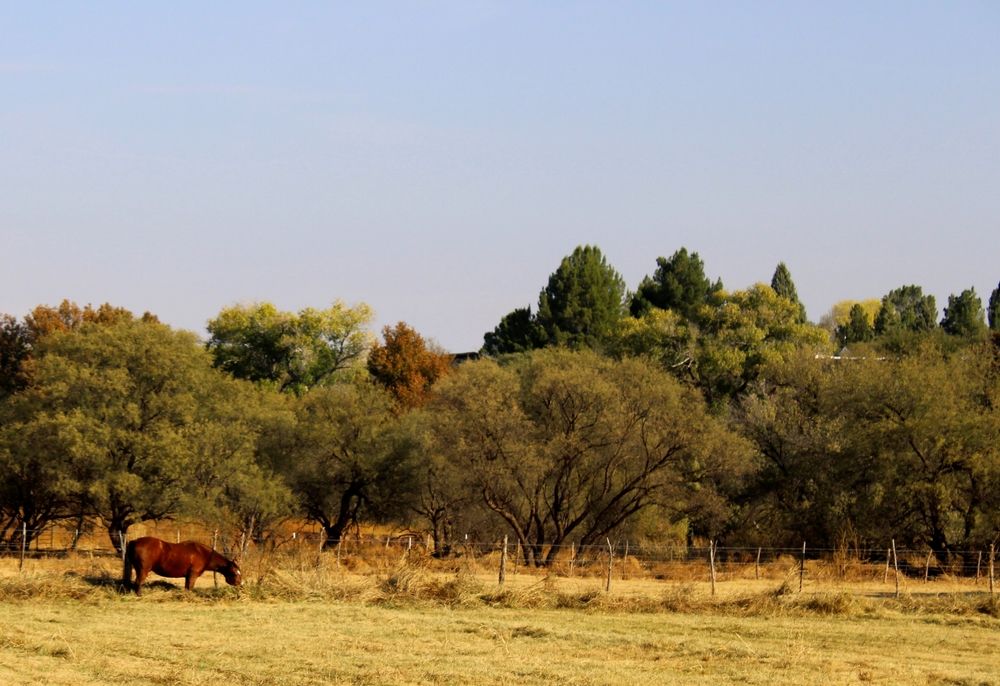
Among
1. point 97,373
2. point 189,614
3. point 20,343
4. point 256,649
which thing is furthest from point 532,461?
point 20,343

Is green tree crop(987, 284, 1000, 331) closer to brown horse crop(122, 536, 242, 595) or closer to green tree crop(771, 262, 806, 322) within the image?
green tree crop(771, 262, 806, 322)

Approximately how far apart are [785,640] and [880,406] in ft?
79.3

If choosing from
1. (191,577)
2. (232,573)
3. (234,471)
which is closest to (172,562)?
(191,577)

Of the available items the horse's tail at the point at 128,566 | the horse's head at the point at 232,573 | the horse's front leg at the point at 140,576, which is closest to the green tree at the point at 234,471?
the horse's head at the point at 232,573

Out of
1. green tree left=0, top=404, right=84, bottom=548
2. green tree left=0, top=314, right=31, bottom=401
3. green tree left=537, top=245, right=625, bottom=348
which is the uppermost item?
green tree left=537, top=245, right=625, bottom=348

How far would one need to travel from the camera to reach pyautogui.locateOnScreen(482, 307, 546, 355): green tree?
80.9 meters

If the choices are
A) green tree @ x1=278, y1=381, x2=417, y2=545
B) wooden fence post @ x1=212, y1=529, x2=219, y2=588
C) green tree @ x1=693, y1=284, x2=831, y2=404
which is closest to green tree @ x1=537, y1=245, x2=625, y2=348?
green tree @ x1=693, y1=284, x2=831, y2=404

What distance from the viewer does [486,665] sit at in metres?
18.9

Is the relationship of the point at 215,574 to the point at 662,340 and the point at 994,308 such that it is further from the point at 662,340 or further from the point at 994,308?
the point at 994,308

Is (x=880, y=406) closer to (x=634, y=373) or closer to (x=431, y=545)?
(x=634, y=373)

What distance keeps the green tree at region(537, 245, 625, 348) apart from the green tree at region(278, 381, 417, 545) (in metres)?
30.4

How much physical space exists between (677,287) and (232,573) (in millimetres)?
57731

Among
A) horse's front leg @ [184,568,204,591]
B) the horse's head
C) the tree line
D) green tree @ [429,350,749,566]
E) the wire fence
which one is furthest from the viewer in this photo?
green tree @ [429,350,749,566]

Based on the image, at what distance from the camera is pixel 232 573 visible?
2758 centimetres
